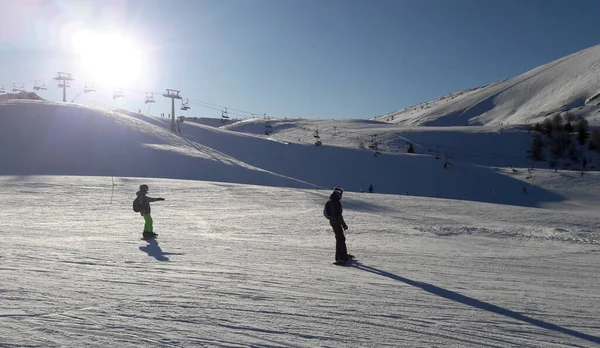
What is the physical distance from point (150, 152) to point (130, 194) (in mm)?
15541

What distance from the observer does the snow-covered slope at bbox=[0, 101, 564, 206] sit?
113 feet

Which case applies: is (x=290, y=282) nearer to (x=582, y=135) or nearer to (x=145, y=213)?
(x=145, y=213)

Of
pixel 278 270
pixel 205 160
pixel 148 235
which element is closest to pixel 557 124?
pixel 205 160

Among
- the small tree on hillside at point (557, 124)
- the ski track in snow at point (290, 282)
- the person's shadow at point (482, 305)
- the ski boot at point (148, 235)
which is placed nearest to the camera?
the ski track in snow at point (290, 282)

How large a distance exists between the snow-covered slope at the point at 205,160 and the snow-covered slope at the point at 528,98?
4626cm

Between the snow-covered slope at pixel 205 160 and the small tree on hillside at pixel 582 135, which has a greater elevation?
Answer: the small tree on hillside at pixel 582 135

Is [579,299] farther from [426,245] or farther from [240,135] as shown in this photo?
[240,135]

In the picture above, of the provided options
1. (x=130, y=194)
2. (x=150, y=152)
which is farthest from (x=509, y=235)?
(x=150, y=152)

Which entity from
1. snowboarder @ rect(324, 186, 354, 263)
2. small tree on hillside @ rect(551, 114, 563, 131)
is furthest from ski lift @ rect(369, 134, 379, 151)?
snowboarder @ rect(324, 186, 354, 263)

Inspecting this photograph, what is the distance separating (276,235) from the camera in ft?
48.0

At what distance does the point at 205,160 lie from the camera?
124 ft

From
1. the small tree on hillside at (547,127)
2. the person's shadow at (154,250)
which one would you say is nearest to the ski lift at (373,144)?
the small tree on hillside at (547,127)

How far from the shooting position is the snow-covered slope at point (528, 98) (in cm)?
8775

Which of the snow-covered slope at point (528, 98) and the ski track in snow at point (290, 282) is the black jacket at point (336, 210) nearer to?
the ski track in snow at point (290, 282)
